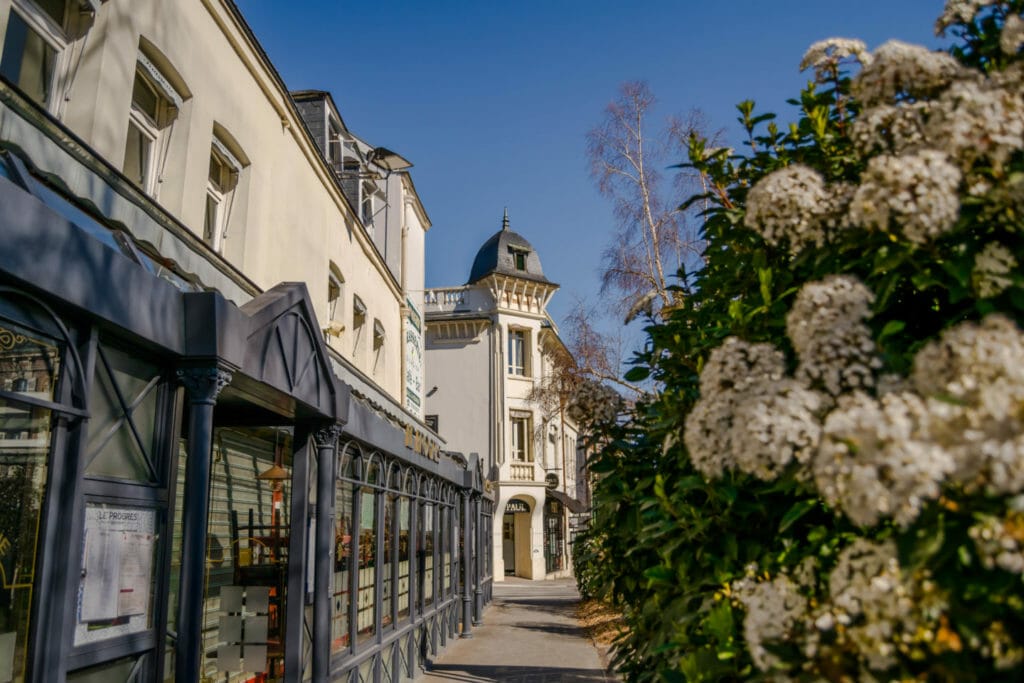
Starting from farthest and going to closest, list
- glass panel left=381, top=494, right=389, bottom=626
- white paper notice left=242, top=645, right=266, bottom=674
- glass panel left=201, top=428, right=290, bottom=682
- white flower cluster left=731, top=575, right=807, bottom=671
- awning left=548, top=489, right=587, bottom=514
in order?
awning left=548, top=489, right=587, bottom=514, glass panel left=381, top=494, right=389, bottom=626, glass panel left=201, top=428, right=290, bottom=682, white paper notice left=242, top=645, right=266, bottom=674, white flower cluster left=731, top=575, right=807, bottom=671

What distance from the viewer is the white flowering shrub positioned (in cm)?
146

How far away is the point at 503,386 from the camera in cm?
3562

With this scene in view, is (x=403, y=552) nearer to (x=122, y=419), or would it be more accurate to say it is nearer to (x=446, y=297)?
(x=122, y=419)

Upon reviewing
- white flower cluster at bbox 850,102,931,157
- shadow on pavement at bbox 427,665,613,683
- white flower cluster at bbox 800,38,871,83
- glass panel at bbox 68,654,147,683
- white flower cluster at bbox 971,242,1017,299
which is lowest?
shadow on pavement at bbox 427,665,613,683

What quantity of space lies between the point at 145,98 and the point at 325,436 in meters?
3.74

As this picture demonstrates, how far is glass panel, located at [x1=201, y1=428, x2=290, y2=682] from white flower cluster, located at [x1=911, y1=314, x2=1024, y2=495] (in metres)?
6.51

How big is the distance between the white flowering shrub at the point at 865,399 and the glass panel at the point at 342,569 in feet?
16.3

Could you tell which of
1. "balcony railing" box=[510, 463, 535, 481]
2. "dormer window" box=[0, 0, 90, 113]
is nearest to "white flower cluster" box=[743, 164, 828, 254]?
"dormer window" box=[0, 0, 90, 113]

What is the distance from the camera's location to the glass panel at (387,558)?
963cm

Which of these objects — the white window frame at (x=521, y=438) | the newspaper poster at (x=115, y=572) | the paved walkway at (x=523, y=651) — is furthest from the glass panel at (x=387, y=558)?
the white window frame at (x=521, y=438)

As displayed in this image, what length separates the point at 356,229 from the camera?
14266mm

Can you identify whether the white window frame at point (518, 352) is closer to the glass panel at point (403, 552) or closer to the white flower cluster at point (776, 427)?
the glass panel at point (403, 552)

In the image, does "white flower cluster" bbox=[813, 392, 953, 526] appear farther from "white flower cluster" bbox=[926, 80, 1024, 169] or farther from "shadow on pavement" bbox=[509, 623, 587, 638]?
"shadow on pavement" bbox=[509, 623, 587, 638]

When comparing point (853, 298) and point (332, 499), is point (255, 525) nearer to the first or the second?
point (332, 499)
